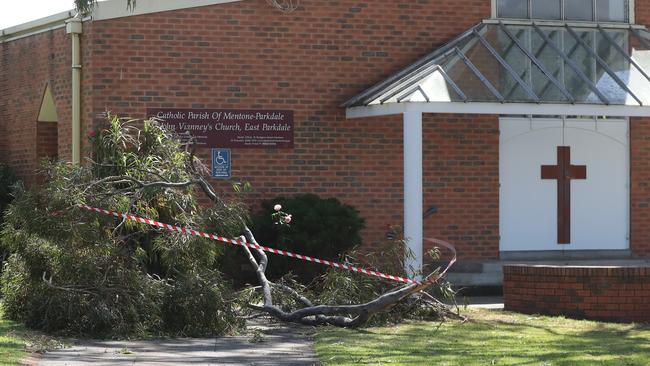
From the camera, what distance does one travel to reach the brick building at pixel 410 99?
1717 cm

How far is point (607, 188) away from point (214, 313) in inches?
351

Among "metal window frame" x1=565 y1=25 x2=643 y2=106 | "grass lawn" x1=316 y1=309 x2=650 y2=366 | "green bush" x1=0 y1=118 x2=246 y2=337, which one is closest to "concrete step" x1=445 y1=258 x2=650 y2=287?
"metal window frame" x1=565 y1=25 x2=643 y2=106

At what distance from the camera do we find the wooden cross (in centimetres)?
1927

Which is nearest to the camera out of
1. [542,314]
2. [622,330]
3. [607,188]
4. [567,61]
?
[622,330]

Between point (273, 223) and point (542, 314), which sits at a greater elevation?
point (273, 223)

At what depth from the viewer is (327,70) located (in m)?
18.1

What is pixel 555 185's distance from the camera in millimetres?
19266

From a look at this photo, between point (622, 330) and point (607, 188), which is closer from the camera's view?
point (622, 330)

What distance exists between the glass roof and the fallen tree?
3482mm

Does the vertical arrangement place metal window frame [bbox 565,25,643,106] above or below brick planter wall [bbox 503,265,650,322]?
above

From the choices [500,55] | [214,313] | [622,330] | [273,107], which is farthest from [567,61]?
[214,313]

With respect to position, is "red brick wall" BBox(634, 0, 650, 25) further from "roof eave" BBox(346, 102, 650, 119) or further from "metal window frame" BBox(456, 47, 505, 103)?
"metal window frame" BBox(456, 47, 505, 103)

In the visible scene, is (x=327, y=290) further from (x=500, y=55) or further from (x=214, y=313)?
(x=500, y=55)

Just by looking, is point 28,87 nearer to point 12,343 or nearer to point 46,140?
point 46,140
